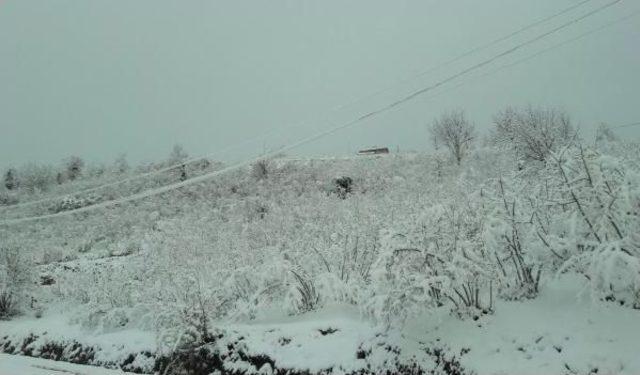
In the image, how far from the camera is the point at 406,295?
687 centimetres

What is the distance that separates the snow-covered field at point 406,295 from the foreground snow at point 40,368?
0.20ft

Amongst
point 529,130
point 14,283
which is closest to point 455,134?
point 529,130

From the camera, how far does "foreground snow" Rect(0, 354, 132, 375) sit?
9.69 metres

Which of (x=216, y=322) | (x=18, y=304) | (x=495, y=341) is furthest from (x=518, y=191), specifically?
(x=18, y=304)

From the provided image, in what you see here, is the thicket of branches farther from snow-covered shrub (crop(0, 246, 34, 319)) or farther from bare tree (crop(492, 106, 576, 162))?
bare tree (crop(492, 106, 576, 162))

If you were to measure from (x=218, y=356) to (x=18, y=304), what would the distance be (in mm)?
10070

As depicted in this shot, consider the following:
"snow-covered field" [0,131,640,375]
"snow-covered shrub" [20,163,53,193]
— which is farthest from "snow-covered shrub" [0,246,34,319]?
"snow-covered shrub" [20,163,53,193]

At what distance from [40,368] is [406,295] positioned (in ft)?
26.7

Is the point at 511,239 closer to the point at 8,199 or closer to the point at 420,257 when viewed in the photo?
the point at 420,257

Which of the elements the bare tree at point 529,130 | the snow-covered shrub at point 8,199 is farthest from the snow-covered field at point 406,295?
the snow-covered shrub at point 8,199

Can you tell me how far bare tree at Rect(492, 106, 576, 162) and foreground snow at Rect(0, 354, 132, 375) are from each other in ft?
70.1

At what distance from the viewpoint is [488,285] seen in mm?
7332

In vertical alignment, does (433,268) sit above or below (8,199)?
below

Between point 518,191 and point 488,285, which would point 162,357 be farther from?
point 518,191
